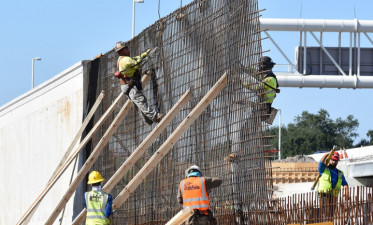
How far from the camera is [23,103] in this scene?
26.4 meters

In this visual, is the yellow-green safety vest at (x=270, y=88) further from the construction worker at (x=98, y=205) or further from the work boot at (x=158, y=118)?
the construction worker at (x=98, y=205)

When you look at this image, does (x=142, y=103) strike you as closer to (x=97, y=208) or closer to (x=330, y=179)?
(x=97, y=208)

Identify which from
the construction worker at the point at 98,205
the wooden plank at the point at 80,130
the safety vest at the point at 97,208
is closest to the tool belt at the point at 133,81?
the construction worker at the point at 98,205

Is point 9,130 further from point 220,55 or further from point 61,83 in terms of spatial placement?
point 220,55

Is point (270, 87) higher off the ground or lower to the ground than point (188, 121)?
higher

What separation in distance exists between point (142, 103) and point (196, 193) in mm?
3742

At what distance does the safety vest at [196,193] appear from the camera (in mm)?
14188

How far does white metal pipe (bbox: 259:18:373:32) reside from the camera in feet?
136

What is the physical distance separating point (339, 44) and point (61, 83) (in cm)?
2391

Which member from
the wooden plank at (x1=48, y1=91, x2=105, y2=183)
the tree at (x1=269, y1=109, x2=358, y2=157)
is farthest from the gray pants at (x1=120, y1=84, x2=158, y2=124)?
the tree at (x1=269, y1=109, x2=358, y2=157)

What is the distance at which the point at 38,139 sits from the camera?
24.7m

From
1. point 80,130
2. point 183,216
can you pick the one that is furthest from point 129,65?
point 80,130

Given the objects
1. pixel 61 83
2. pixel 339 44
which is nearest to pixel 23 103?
pixel 61 83

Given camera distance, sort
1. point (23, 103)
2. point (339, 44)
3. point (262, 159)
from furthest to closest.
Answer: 1. point (339, 44)
2. point (23, 103)
3. point (262, 159)
